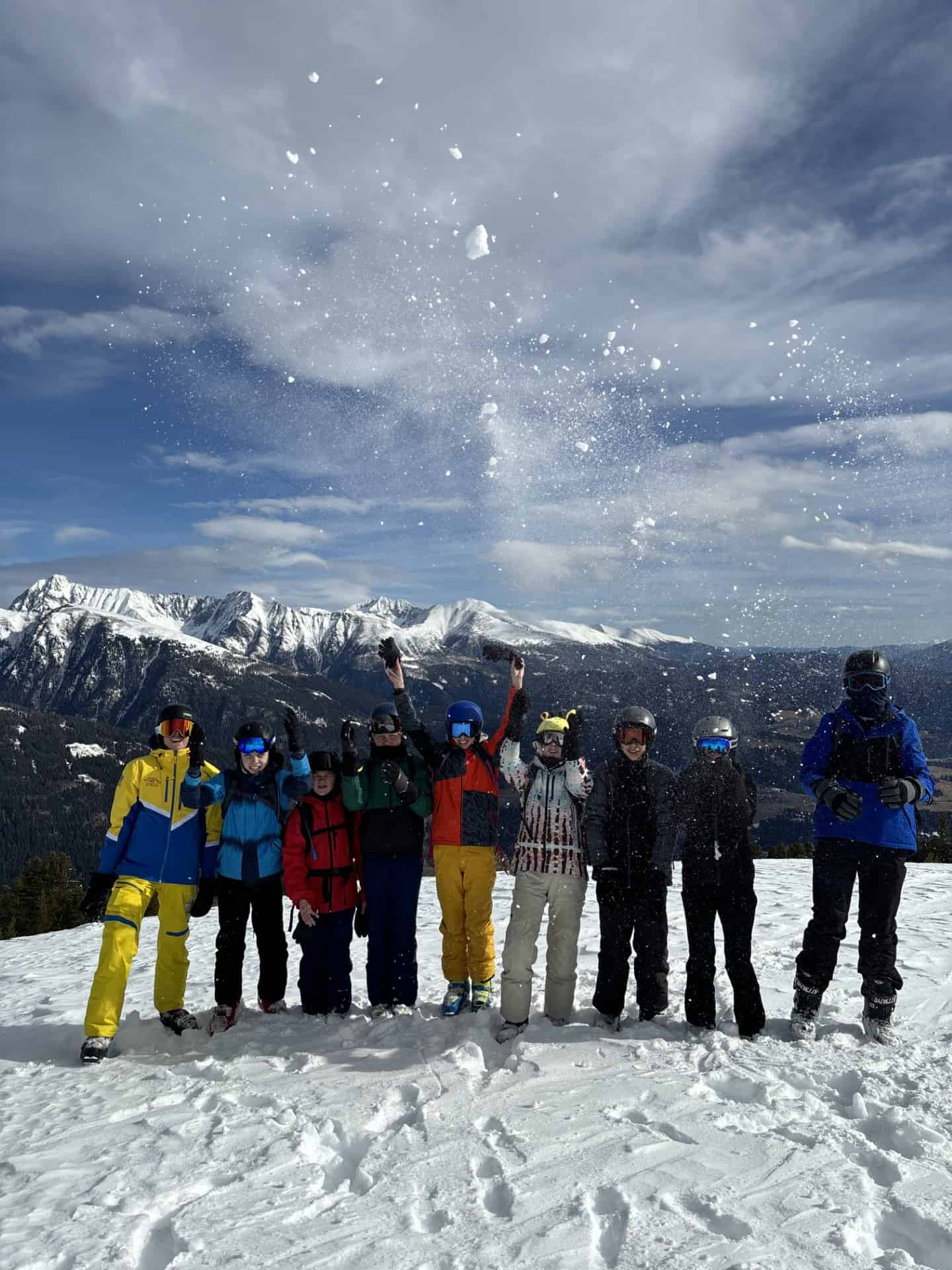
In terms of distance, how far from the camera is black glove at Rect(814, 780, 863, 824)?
619 centimetres

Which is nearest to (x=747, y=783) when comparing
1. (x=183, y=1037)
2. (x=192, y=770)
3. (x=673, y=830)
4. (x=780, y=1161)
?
(x=673, y=830)

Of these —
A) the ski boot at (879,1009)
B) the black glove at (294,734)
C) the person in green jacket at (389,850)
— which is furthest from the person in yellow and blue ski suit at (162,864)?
the ski boot at (879,1009)

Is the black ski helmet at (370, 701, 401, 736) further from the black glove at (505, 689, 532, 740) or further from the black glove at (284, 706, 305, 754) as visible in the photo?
the black glove at (505, 689, 532, 740)

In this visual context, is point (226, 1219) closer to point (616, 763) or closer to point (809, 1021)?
point (616, 763)

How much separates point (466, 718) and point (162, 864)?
347 centimetres

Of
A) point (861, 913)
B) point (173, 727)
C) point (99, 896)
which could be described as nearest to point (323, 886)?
point (99, 896)

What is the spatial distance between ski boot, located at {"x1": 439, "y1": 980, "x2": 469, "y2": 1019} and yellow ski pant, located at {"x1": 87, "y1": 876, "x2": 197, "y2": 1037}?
2.68m

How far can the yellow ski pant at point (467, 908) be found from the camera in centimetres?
725

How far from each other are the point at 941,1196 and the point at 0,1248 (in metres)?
5.16

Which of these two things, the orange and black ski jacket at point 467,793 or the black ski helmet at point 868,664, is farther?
the orange and black ski jacket at point 467,793

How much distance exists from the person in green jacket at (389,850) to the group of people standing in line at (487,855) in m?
0.02

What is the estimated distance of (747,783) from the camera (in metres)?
6.67

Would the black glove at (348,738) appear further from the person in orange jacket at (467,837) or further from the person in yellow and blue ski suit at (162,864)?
the person in yellow and blue ski suit at (162,864)

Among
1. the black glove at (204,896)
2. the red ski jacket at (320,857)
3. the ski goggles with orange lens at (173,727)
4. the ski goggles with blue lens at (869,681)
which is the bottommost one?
the black glove at (204,896)
